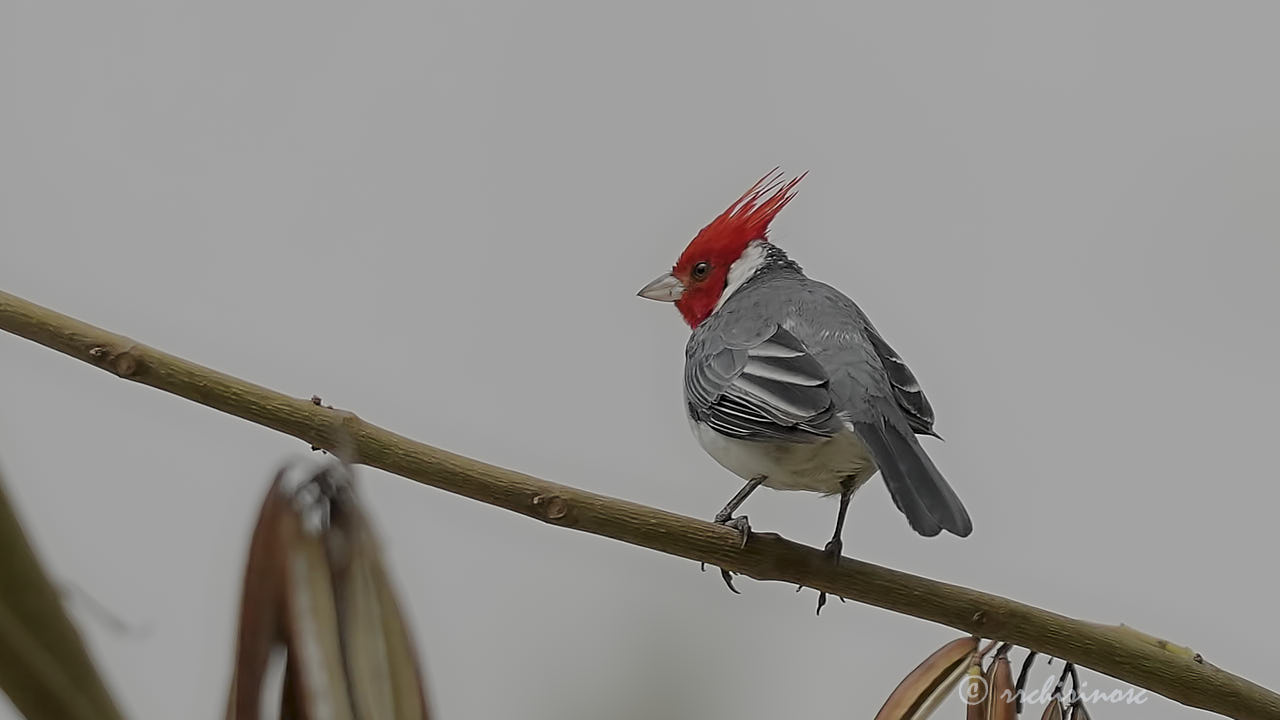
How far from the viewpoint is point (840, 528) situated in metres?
1.22

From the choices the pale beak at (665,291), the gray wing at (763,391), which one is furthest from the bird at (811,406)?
the pale beak at (665,291)

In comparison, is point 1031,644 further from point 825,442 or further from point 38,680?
point 38,680

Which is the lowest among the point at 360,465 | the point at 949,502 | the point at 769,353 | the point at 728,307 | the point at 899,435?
the point at 360,465

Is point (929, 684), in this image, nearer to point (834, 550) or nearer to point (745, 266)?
point (834, 550)

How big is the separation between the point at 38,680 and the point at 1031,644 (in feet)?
2.21

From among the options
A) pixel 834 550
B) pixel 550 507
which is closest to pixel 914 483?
pixel 834 550

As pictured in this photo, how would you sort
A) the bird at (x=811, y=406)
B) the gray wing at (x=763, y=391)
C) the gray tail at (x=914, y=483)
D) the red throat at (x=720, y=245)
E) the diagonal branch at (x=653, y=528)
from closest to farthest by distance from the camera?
the diagonal branch at (x=653, y=528) < the gray tail at (x=914, y=483) < the bird at (x=811, y=406) < the gray wing at (x=763, y=391) < the red throat at (x=720, y=245)

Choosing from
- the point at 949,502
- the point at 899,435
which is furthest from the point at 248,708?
the point at 899,435

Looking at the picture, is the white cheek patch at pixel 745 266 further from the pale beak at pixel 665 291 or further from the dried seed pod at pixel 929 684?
the dried seed pod at pixel 929 684

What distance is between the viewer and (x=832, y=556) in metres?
1.02

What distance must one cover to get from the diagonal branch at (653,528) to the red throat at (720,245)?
2.80ft

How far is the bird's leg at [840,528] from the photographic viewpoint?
1050 mm

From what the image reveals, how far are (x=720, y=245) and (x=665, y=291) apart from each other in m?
0.12

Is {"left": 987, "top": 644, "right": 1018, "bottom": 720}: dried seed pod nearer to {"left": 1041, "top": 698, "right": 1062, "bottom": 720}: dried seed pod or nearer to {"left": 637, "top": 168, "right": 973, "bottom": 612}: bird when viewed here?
{"left": 1041, "top": 698, "right": 1062, "bottom": 720}: dried seed pod
